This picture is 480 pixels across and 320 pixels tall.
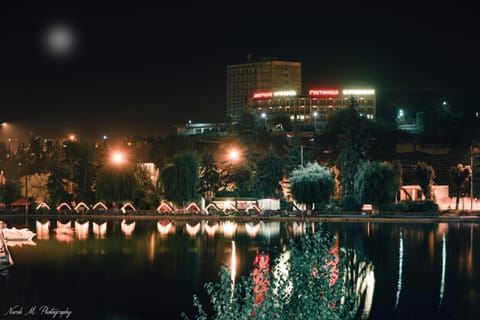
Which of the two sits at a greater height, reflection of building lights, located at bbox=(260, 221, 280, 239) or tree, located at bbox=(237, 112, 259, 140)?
tree, located at bbox=(237, 112, 259, 140)

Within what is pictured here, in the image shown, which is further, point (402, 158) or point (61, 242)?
point (402, 158)

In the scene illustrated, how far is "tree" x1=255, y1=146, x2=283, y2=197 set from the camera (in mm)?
74250

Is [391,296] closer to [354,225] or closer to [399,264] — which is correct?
[399,264]

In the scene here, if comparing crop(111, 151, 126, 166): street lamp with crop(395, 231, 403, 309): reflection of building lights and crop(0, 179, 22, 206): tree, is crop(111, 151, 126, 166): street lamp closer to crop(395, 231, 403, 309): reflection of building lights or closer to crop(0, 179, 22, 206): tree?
crop(0, 179, 22, 206): tree

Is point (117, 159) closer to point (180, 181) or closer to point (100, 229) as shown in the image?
point (180, 181)

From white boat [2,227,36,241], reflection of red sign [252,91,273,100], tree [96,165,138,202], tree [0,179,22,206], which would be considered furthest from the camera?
reflection of red sign [252,91,273,100]

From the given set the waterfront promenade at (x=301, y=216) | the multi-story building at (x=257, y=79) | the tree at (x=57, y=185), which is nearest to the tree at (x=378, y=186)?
the waterfront promenade at (x=301, y=216)

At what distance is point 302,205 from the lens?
67500 millimetres

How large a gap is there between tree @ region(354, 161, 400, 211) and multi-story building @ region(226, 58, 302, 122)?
334 ft

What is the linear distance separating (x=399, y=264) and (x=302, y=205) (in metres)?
27.0

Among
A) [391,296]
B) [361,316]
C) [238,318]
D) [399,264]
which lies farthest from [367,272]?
[238,318]

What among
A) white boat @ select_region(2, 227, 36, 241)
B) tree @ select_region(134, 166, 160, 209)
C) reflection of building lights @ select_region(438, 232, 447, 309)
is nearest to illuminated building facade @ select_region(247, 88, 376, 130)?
tree @ select_region(134, 166, 160, 209)

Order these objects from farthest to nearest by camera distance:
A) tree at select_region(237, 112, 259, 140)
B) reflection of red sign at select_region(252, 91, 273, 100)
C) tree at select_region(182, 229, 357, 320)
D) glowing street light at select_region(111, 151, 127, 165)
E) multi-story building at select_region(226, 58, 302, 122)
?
multi-story building at select_region(226, 58, 302, 122) → reflection of red sign at select_region(252, 91, 273, 100) → tree at select_region(237, 112, 259, 140) → glowing street light at select_region(111, 151, 127, 165) → tree at select_region(182, 229, 357, 320)

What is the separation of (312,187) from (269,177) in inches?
369
